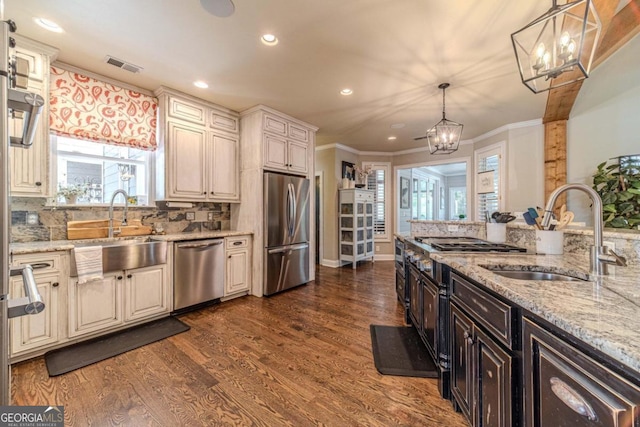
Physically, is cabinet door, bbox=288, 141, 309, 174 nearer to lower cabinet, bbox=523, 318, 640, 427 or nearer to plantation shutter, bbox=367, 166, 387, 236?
plantation shutter, bbox=367, 166, 387, 236

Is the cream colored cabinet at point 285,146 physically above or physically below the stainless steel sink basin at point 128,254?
above

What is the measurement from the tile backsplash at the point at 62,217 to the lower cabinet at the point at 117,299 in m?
0.74

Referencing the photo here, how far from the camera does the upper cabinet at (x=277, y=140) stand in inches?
142

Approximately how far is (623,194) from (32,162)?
20.4 ft

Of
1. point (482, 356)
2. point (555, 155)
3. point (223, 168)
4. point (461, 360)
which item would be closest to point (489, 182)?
point (555, 155)

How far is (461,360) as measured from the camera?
145 cm

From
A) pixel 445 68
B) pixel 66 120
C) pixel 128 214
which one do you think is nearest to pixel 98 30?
pixel 66 120

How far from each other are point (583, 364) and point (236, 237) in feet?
11.0

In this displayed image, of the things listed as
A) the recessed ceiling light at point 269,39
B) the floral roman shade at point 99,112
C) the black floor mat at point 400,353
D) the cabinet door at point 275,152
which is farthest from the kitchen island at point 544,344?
the floral roman shade at point 99,112

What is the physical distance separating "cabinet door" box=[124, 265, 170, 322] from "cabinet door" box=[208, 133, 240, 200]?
1.19 meters

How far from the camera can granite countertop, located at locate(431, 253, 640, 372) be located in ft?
2.04

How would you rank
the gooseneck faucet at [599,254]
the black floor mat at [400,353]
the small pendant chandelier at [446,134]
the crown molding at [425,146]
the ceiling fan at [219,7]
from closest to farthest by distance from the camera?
the gooseneck faucet at [599,254]
the ceiling fan at [219,7]
the black floor mat at [400,353]
the small pendant chandelier at [446,134]
the crown molding at [425,146]

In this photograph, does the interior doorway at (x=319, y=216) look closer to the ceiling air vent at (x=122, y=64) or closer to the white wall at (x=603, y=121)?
the ceiling air vent at (x=122, y=64)

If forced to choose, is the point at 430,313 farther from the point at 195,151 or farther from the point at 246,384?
the point at 195,151
